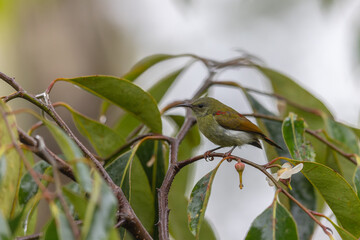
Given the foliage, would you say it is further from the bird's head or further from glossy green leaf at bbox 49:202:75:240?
the bird's head

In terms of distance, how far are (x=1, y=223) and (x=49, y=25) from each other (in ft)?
16.5

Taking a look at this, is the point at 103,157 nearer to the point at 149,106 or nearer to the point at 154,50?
the point at 149,106

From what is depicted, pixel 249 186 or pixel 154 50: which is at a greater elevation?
pixel 154 50

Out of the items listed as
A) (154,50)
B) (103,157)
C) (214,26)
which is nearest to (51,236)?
(103,157)

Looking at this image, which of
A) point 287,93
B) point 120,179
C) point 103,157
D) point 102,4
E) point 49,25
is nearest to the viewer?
point 120,179

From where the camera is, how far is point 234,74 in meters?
7.72

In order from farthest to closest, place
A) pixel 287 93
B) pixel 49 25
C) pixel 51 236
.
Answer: pixel 49 25 < pixel 287 93 < pixel 51 236

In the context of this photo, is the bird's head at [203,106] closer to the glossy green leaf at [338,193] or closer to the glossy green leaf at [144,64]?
the glossy green leaf at [144,64]

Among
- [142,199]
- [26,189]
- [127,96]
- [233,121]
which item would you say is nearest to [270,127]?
[233,121]

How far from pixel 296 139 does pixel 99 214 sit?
1.32 m

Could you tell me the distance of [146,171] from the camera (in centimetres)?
232

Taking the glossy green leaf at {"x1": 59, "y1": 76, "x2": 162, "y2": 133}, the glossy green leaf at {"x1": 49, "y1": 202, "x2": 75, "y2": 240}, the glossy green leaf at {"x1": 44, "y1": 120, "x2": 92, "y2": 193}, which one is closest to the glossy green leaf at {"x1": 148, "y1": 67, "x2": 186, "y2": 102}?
the glossy green leaf at {"x1": 59, "y1": 76, "x2": 162, "y2": 133}

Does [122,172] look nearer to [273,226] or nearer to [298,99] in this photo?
[273,226]

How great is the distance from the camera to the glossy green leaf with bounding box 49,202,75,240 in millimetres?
1019
